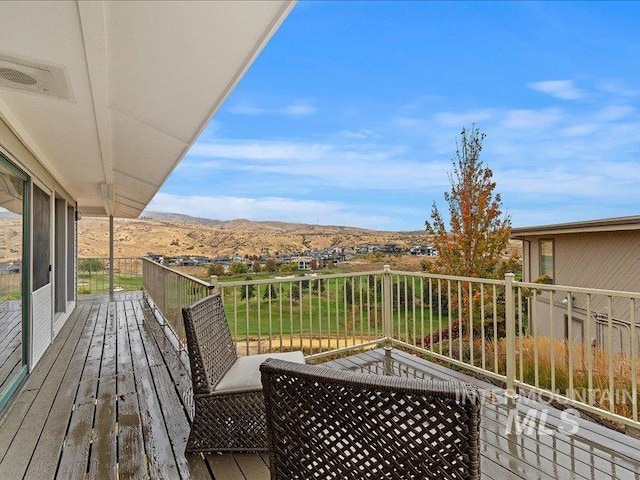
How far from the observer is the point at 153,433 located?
2.68 meters

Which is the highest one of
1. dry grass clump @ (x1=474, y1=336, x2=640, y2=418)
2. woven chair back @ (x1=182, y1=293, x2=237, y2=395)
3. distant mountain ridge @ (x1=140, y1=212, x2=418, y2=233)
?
distant mountain ridge @ (x1=140, y1=212, x2=418, y2=233)

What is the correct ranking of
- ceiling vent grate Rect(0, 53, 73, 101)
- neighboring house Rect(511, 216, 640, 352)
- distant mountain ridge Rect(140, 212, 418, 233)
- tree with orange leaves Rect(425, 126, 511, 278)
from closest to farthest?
ceiling vent grate Rect(0, 53, 73, 101)
neighboring house Rect(511, 216, 640, 352)
tree with orange leaves Rect(425, 126, 511, 278)
distant mountain ridge Rect(140, 212, 418, 233)

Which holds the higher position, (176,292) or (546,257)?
(546,257)

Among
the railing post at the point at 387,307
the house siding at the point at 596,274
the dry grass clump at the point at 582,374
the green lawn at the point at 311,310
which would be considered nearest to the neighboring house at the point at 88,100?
the green lawn at the point at 311,310

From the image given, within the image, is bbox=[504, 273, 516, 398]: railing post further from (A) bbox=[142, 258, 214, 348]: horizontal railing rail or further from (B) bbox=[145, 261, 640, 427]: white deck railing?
(A) bbox=[142, 258, 214, 348]: horizontal railing rail

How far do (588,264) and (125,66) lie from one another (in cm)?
1052

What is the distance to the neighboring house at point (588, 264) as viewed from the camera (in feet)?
25.4

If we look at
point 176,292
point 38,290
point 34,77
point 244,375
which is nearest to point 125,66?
point 34,77

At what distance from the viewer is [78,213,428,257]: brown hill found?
11.3 metres

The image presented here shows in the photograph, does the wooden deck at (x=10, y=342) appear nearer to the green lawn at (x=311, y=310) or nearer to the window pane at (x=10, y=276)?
the window pane at (x=10, y=276)

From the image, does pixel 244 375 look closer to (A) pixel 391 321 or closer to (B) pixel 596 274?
(A) pixel 391 321

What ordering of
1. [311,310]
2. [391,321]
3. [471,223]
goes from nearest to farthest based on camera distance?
[311,310] < [391,321] < [471,223]

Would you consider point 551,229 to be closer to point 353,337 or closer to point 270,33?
point 353,337

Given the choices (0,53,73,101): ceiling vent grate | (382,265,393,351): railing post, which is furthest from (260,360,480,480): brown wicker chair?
(382,265,393,351): railing post
